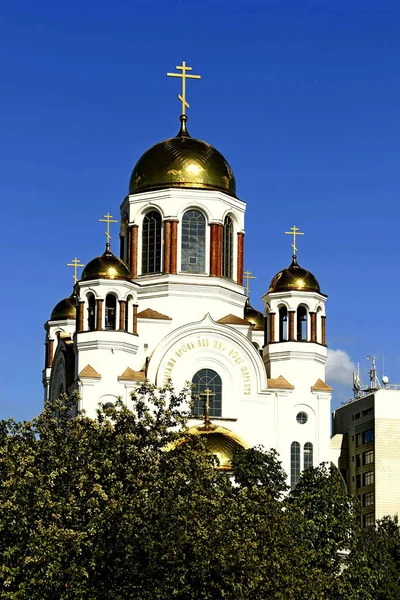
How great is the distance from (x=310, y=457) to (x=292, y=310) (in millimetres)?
5028

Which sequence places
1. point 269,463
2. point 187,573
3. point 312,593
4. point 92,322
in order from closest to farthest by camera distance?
point 187,573 < point 312,593 < point 269,463 < point 92,322

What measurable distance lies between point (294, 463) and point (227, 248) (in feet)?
26.4

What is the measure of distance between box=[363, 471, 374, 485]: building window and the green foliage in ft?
87.3

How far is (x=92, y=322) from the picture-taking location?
1879 inches

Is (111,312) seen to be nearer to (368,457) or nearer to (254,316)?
(254,316)

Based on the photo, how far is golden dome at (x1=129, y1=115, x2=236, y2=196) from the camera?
50.0 m

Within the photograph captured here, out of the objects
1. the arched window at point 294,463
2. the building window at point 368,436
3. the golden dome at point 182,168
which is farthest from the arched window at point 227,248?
the building window at point 368,436

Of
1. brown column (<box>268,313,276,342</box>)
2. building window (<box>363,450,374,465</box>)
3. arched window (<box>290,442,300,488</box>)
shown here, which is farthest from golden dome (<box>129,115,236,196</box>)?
building window (<box>363,450,374,465</box>)

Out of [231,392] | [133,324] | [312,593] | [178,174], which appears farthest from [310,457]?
[312,593]

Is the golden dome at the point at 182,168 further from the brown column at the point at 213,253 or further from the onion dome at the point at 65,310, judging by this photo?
the onion dome at the point at 65,310

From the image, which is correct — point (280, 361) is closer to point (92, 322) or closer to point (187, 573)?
point (92, 322)

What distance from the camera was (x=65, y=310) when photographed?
57.7 m

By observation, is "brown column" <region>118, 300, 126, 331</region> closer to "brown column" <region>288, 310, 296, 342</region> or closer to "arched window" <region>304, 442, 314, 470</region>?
"brown column" <region>288, 310, 296, 342</region>

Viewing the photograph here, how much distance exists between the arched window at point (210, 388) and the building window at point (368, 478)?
45.7 feet
